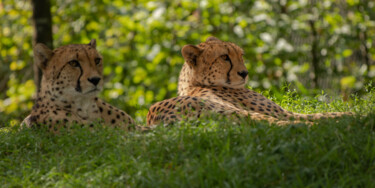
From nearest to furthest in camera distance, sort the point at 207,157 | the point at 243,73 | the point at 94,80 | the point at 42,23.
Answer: the point at 207,157 < the point at 94,80 < the point at 243,73 < the point at 42,23

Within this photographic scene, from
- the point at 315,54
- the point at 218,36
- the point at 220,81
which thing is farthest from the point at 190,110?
the point at 315,54

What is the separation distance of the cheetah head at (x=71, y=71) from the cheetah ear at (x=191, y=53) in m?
0.98

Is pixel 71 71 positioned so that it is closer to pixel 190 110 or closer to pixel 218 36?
pixel 190 110

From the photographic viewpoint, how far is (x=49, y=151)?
4.02 m

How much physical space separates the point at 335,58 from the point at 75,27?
188 inches

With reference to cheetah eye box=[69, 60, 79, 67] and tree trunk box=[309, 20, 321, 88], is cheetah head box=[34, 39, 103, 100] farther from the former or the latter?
tree trunk box=[309, 20, 321, 88]

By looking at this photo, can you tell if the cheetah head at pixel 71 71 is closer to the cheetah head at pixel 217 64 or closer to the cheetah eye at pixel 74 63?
the cheetah eye at pixel 74 63

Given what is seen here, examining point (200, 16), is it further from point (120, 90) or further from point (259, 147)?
point (259, 147)

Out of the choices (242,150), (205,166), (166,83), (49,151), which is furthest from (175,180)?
(166,83)

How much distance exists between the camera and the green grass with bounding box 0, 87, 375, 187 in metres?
3.02

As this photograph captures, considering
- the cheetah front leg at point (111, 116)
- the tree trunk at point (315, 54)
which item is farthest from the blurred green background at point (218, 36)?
the cheetah front leg at point (111, 116)

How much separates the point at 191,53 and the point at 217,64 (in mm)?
285

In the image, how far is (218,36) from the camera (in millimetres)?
9500

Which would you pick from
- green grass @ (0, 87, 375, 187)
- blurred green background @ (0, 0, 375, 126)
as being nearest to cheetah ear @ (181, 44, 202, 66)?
green grass @ (0, 87, 375, 187)
